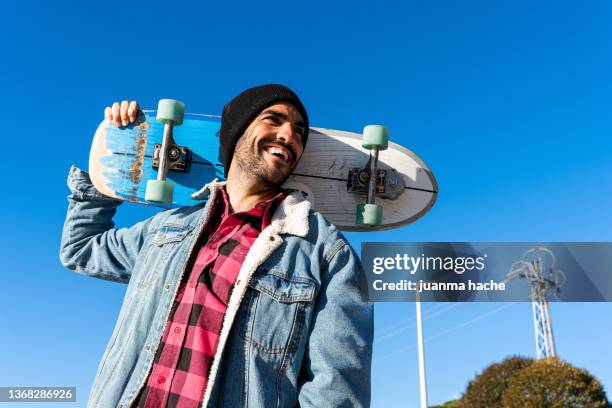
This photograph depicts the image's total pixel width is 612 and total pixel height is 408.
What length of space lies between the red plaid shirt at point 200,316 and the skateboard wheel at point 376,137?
37.1 inches

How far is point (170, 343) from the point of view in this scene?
2.20 metres

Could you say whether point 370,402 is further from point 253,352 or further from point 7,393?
point 7,393

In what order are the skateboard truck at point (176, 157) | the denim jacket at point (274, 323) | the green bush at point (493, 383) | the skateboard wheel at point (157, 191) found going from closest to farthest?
the denim jacket at point (274, 323)
the skateboard wheel at point (157, 191)
the skateboard truck at point (176, 157)
the green bush at point (493, 383)

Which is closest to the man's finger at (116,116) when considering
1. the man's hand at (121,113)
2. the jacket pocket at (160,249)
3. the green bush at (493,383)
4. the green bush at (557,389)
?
the man's hand at (121,113)

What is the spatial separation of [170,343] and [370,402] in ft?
2.52

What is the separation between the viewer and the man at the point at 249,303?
2074mm

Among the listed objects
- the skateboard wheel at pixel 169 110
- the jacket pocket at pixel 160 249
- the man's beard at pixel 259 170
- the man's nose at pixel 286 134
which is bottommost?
the jacket pocket at pixel 160 249

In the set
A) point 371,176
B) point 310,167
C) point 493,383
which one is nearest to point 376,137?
point 371,176

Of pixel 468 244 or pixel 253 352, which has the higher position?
pixel 468 244

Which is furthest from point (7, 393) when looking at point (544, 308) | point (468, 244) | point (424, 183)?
point (544, 308)

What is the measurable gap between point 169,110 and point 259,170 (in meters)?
0.86

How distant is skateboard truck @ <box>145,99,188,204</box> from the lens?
3.12m

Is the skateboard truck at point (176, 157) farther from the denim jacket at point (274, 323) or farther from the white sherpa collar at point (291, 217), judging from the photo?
the white sherpa collar at point (291, 217)

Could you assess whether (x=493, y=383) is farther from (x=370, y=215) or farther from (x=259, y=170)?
(x=259, y=170)
